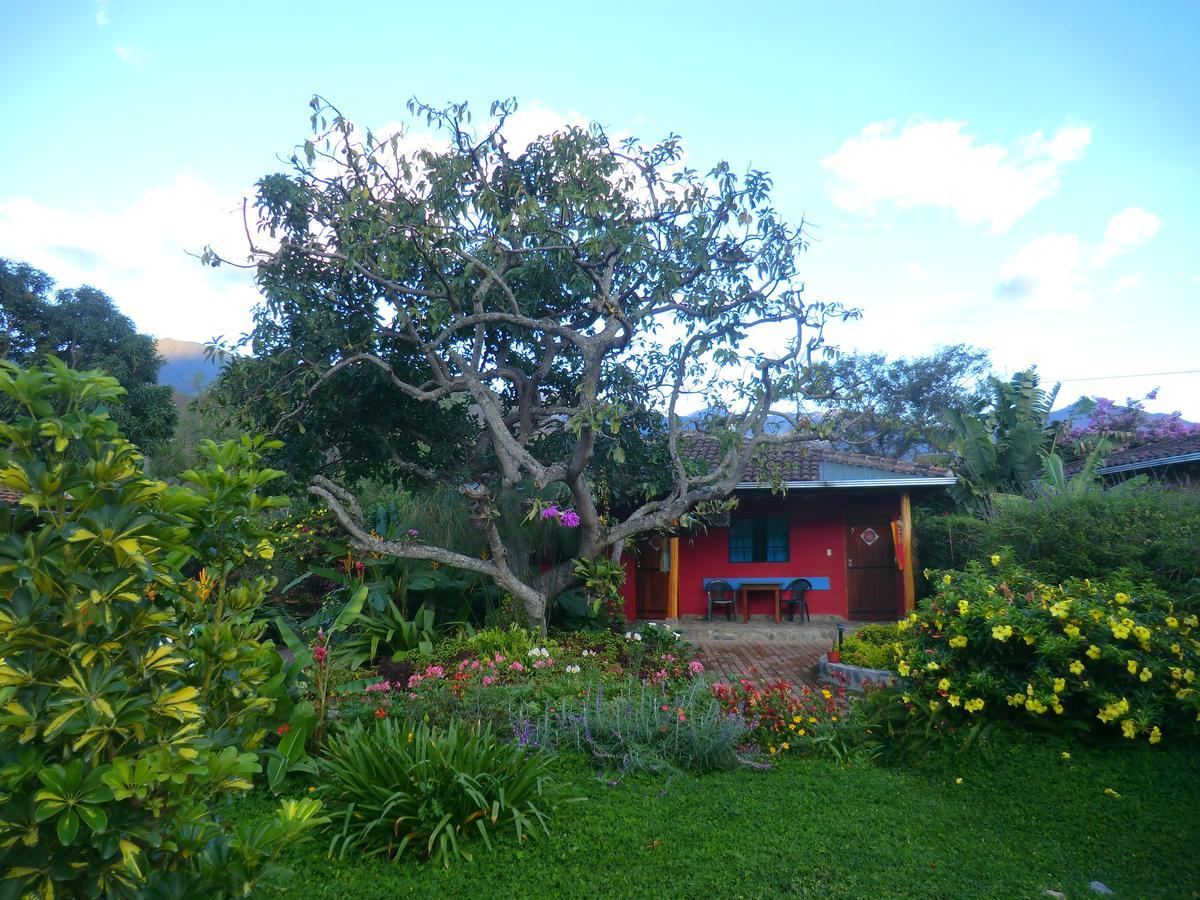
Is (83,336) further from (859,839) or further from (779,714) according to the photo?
(859,839)

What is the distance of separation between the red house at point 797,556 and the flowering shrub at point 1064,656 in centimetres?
821

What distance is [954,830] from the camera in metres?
4.15

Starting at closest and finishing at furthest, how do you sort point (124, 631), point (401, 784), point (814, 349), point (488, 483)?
1. point (124, 631)
2. point (401, 784)
3. point (814, 349)
4. point (488, 483)

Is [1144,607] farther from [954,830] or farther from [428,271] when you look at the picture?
[428,271]

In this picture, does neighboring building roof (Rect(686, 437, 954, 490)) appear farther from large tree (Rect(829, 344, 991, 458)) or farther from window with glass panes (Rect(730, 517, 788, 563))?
large tree (Rect(829, 344, 991, 458))

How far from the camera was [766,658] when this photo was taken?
10.8 m

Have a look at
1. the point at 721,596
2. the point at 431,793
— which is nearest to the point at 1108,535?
the point at 431,793

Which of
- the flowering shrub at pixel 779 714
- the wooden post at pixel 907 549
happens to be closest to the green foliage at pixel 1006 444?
the wooden post at pixel 907 549

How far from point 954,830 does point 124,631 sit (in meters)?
4.26

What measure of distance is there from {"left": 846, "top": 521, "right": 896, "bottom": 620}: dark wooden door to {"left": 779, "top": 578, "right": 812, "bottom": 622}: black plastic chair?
89cm

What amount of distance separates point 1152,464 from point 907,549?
4.38 meters

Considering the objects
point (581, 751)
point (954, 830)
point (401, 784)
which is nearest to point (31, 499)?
point (401, 784)

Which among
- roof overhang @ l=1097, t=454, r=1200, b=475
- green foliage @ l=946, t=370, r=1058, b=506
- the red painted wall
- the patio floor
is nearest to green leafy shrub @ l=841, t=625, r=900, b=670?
the patio floor

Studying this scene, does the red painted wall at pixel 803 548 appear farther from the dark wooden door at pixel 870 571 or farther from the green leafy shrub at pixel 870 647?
the green leafy shrub at pixel 870 647
